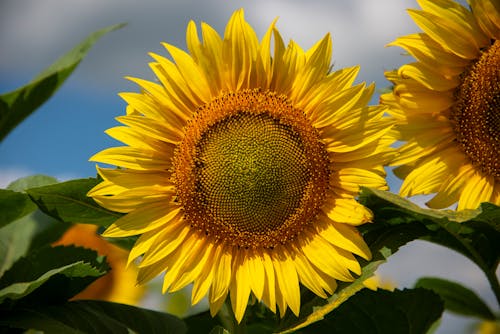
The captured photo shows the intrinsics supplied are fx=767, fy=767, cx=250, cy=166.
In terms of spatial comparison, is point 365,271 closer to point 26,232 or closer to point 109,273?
point 26,232

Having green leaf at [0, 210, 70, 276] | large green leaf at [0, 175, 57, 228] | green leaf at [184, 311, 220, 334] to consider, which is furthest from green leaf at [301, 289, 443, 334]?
green leaf at [0, 210, 70, 276]

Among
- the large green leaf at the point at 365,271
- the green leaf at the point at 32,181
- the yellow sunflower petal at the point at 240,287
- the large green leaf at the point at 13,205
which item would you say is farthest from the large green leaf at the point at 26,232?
the large green leaf at the point at 365,271

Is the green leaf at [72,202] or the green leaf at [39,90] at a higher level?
the green leaf at [39,90]

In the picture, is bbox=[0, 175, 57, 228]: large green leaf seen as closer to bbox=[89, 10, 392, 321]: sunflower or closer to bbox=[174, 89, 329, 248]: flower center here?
bbox=[89, 10, 392, 321]: sunflower

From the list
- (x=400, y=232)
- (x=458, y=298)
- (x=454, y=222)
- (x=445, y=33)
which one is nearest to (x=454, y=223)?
(x=454, y=222)

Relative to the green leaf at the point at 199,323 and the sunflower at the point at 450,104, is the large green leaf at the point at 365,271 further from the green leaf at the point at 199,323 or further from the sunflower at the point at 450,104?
the green leaf at the point at 199,323

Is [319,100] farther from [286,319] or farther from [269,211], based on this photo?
[286,319]
